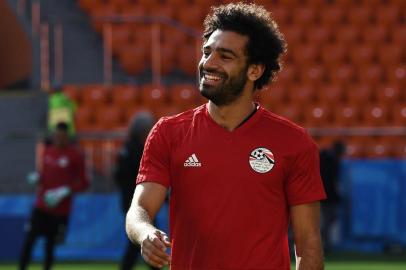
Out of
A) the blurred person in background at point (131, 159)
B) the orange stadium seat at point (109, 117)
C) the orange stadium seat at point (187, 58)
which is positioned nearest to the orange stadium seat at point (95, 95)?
the orange stadium seat at point (109, 117)

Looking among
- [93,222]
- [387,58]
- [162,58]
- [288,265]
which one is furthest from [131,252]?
[387,58]

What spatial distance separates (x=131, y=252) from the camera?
38.2 ft

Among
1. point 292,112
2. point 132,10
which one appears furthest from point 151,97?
point 132,10

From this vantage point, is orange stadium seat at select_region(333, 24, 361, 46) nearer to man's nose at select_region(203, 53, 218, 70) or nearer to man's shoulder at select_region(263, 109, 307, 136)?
man's shoulder at select_region(263, 109, 307, 136)

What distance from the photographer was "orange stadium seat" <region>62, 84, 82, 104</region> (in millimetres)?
19250

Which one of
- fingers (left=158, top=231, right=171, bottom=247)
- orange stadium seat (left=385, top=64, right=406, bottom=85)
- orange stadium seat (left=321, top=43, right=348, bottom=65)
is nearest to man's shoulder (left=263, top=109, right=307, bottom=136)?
fingers (left=158, top=231, right=171, bottom=247)

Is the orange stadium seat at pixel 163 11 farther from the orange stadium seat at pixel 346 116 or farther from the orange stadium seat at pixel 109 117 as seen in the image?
the orange stadium seat at pixel 346 116

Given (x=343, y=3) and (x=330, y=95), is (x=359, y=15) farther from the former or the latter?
(x=330, y=95)

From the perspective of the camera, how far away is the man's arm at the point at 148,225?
435 centimetres

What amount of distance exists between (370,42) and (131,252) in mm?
10629

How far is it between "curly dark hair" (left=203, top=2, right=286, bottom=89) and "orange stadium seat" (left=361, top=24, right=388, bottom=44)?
53.4 ft

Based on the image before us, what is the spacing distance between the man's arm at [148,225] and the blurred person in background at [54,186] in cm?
788

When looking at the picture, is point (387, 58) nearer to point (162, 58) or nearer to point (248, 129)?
point (162, 58)

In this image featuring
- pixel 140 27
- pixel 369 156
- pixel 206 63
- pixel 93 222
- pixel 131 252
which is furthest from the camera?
pixel 140 27
